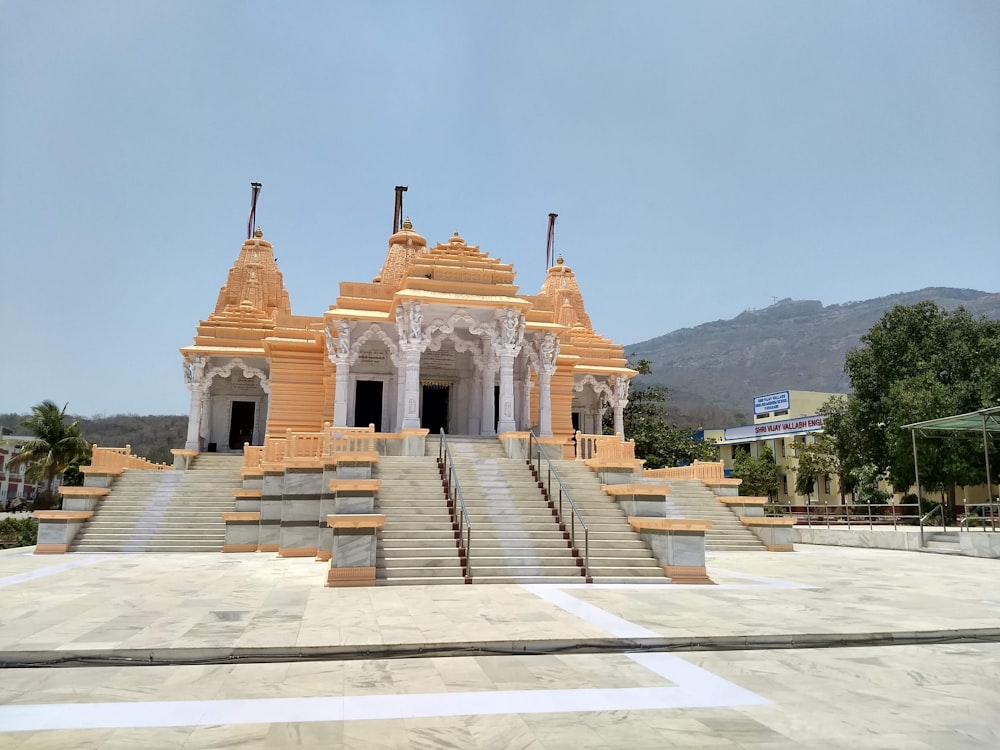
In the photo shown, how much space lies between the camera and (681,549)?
1258cm

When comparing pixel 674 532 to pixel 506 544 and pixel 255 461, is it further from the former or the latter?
pixel 255 461

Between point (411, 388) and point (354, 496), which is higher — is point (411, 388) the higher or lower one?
the higher one

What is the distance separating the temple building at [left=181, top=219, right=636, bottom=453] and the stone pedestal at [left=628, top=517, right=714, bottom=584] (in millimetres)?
8313

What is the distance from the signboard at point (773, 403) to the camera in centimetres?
6216

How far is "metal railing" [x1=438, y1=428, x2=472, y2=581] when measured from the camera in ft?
39.6

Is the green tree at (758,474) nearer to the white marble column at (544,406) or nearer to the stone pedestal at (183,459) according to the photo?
the white marble column at (544,406)

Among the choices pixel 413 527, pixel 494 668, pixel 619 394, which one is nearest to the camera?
pixel 494 668

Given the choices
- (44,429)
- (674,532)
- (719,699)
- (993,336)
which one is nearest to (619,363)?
(993,336)

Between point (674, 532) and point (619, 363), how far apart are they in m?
21.4

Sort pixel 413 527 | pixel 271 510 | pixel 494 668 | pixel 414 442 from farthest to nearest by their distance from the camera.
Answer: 1. pixel 414 442
2. pixel 271 510
3. pixel 413 527
4. pixel 494 668

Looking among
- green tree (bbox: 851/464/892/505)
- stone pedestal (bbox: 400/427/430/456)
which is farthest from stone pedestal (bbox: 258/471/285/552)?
green tree (bbox: 851/464/892/505)

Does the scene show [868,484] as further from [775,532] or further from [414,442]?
[414,442]

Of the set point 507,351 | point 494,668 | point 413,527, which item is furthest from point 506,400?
point 494,668

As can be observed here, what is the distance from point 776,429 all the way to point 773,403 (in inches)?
214
